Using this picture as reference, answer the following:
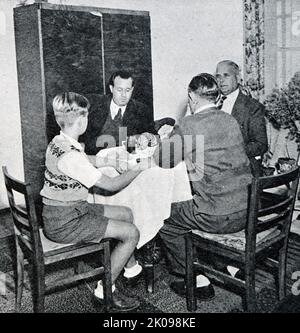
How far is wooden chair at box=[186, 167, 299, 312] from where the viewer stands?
6.84 ft

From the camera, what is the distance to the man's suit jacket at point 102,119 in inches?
130

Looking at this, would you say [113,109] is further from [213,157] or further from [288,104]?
[288,104]

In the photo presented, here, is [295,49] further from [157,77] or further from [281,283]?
[281,283]

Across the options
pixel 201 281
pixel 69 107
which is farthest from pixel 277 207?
pixel 69 107

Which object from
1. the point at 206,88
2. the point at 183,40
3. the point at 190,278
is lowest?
the point at 190,278

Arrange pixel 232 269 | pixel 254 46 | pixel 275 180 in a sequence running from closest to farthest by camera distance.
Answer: pixel 275 180 < pixel 232 269 < pixel 254 46

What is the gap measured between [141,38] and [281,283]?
117 inches

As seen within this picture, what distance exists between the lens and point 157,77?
17.6ft

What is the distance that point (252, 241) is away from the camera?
214 cm

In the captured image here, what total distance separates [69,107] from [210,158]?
2.49ft

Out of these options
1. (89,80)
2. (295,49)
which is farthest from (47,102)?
(295,49)

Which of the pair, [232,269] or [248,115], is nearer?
[232,269]

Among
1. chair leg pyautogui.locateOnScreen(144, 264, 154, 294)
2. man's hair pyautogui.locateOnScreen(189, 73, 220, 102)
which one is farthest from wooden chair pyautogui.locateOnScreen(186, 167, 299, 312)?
man's hair pyautogui.locateOnScreen(189, 73, 220, 102)

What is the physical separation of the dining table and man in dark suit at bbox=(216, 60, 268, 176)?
42.3 inches
